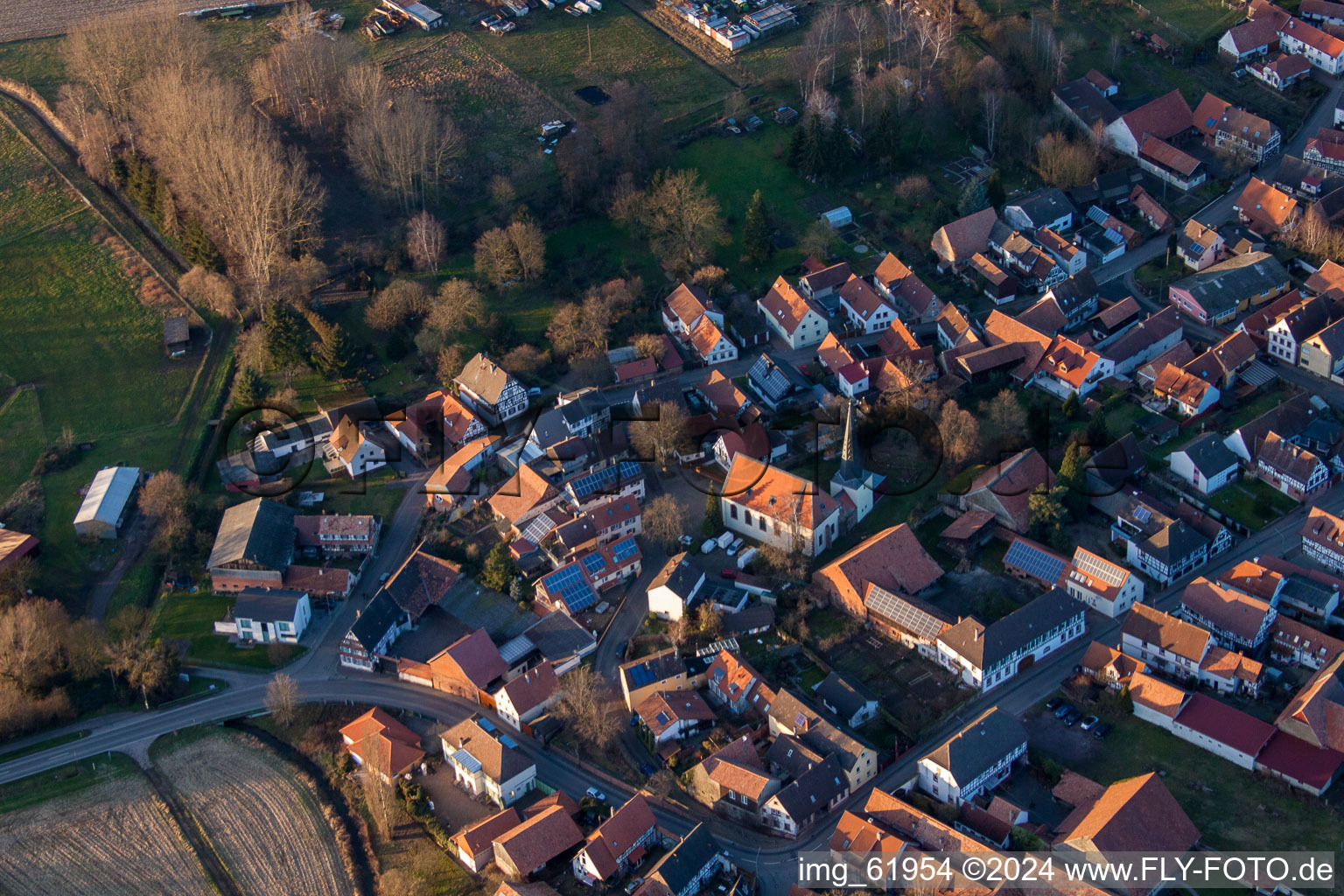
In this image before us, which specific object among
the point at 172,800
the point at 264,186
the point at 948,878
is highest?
the point at 264,186

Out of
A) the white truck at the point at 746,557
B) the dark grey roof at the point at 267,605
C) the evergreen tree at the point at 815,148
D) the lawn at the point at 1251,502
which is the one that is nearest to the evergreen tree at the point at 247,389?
the dark grey roof at the point at 267,605

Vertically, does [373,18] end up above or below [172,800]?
above

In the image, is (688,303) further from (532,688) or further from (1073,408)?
(532,688)

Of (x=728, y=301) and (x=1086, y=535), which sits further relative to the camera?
(x=728, y=301)

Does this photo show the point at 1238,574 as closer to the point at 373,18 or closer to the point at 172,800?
the point at 172,800

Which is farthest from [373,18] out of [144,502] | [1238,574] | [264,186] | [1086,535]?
[1238,574]

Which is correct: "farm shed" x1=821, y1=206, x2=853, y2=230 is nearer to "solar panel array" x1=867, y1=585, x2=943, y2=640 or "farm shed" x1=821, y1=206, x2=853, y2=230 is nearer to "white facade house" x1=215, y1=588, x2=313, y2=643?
"solar panel array" x1=867, y1=585, x2=943, y2=640

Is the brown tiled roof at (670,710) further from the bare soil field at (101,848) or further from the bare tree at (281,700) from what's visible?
the bare soil field at (101,848)
